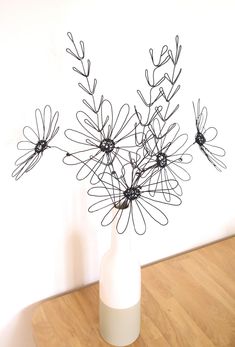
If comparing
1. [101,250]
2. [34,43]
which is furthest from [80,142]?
[101,250]

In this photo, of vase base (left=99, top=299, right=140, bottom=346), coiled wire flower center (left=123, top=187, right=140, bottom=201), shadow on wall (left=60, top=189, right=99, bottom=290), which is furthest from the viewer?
shadow on wall (left=60, top=189, right=99, bottom=290)

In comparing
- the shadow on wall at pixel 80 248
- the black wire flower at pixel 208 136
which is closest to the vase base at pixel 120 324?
the shadow on wall at pixel 80 248

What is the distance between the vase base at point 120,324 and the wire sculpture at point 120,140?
0.21 metres

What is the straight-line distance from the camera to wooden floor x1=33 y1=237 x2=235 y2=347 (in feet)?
3.26

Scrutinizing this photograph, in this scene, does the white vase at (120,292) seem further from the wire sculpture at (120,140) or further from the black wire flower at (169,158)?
the black wire flower at (169,158)

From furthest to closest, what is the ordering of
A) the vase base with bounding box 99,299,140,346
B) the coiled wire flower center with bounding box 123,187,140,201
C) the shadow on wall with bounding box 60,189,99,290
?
the shadow on wall with bounding box 60,189,99,290, the vase base with bounding box 99,299,140,346, the coiled wire flower center with bounding box 123,187,140,201

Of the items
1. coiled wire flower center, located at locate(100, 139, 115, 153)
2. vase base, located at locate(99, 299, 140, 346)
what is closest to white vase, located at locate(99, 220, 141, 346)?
vase base, located at locate(99, 299, 140, 346)

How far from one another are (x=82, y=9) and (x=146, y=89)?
26 cm

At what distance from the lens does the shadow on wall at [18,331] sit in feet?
3.66

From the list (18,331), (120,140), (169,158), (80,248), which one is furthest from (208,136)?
(18,331)

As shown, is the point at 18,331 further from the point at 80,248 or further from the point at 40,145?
the point at 40,145

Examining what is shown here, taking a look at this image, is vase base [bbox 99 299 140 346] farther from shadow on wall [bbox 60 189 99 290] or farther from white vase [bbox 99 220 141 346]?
shadow on wall [bbox 60 189 99 290]

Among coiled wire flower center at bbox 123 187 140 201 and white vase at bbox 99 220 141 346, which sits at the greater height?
Result: coiled wire flower center at bbox 123 187 140 201

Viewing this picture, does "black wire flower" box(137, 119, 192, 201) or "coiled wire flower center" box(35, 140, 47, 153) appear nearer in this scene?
"coiled wire flower center" box(35, 140, 47, 153)
